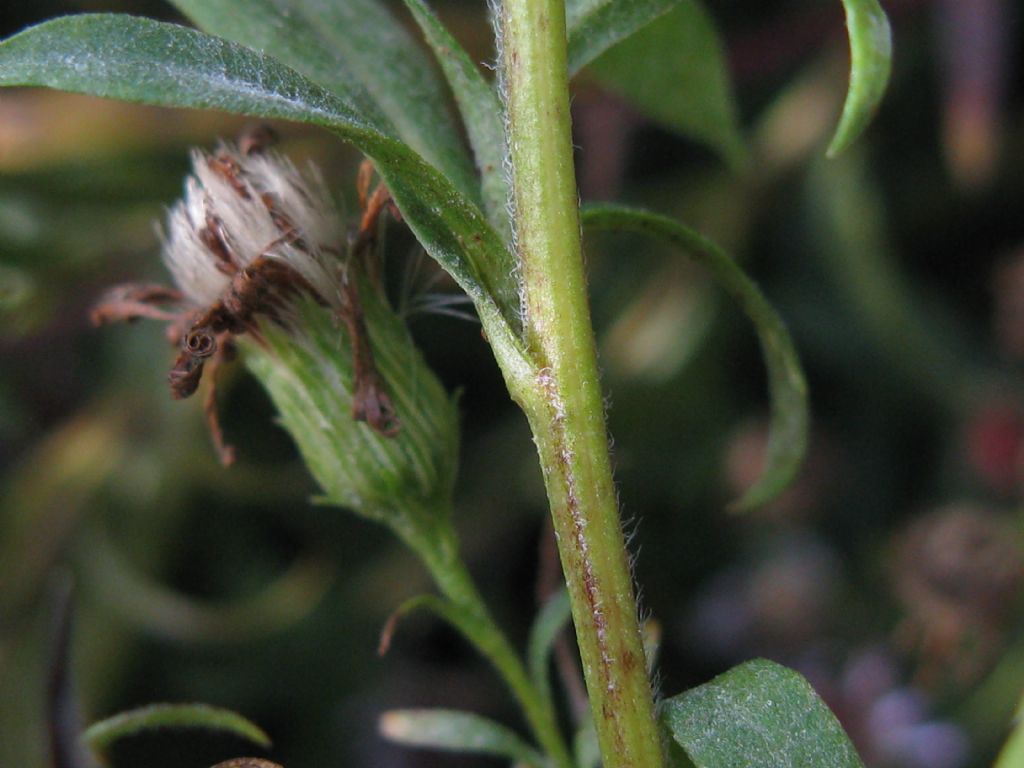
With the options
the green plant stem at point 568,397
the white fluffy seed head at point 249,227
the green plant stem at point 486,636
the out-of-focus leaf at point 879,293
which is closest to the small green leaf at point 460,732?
the green plant stem at point 486,636

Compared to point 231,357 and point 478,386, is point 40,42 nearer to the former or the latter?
point 231,357

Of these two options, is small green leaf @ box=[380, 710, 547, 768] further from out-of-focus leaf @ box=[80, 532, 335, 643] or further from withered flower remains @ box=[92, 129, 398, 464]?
out-of-focus leaf @ box=[80, 532, 335, 643]

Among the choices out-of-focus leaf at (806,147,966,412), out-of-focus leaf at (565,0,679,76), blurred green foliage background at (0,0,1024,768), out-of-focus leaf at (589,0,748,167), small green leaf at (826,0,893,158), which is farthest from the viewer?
out-of-focus leaf at (806,147,966,412)

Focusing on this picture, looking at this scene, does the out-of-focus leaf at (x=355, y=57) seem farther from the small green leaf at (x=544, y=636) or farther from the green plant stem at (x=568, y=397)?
the small green leaf at (x=544, y=636)

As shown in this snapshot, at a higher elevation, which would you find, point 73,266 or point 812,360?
point 73,266

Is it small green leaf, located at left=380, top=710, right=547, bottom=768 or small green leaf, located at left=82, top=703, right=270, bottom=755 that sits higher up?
small green leaf, located at left=82, top=703, right=270, bottom=755

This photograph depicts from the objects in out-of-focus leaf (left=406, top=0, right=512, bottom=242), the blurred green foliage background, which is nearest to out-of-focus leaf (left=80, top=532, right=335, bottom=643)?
the blurred green foliage background

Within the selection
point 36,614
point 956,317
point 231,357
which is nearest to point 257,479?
point 36,614
